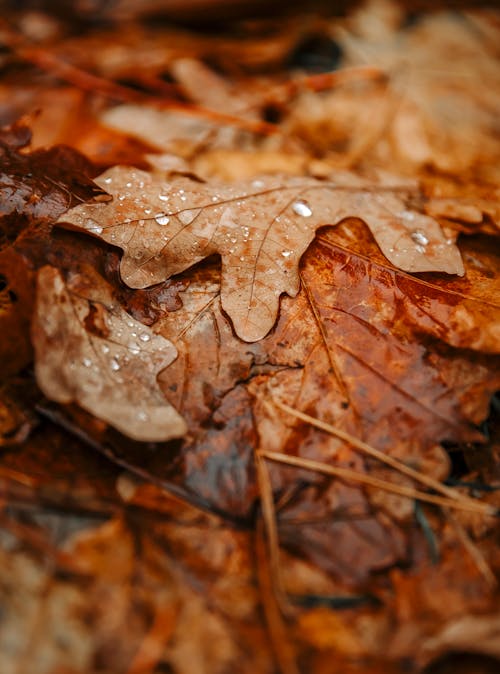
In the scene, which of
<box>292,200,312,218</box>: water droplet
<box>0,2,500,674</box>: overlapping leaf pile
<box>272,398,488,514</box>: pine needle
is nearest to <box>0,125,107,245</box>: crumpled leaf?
<box>0,2,500,674</box>: overlapping leaf pile

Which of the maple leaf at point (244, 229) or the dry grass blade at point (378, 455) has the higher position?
the maple leaf at point (244, 229)

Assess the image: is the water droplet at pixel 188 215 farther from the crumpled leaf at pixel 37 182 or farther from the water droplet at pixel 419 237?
the water droplet at pixel 419 237

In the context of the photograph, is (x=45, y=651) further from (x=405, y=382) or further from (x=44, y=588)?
(x=405, y=382)

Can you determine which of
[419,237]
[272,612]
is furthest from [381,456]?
[419,237]

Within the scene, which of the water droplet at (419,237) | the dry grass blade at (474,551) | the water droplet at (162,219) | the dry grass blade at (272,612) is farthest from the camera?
the water droplet at (419,237)

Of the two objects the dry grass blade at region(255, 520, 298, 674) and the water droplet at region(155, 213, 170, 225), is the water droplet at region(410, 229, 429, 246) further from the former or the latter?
the dry grass blade at region(255, 520, 298, 674)

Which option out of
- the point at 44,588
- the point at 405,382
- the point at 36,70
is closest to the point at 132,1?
the point at 36,70

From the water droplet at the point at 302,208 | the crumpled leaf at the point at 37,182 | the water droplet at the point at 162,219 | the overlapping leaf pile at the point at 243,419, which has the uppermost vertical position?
the crumpled leaf at the point at 37,182

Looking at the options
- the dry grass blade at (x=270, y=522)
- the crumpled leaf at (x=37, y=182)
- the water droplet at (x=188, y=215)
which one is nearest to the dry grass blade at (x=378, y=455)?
the dry grass blade at (x=270, y=522)
